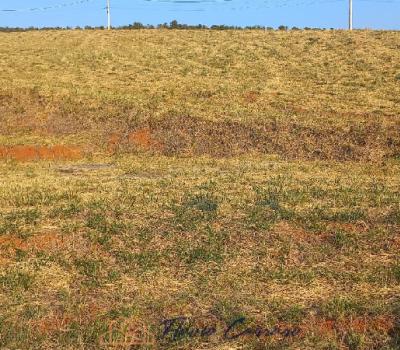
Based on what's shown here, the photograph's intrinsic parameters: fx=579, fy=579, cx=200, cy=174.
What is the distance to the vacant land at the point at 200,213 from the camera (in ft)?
17.4

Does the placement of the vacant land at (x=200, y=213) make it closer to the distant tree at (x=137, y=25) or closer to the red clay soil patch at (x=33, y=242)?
the red clay soil patch at (x=33, y=242)

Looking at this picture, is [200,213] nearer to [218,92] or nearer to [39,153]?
[39,153]

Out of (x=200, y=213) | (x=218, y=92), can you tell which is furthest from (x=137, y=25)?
(x=200, y=213)

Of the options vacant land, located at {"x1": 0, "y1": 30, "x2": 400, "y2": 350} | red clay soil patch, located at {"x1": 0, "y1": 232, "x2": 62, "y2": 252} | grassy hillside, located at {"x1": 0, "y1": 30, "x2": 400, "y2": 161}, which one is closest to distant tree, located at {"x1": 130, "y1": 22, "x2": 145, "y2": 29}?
grassy hillside, located at {"x1": 0, "y1": 30, "x2": 400, "y2": 161}

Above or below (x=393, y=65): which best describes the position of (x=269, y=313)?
below

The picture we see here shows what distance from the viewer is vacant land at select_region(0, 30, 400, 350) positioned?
5312mm

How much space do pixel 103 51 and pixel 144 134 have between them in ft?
57.8

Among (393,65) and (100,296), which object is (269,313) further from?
(393,65)

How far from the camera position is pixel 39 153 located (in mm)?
16641

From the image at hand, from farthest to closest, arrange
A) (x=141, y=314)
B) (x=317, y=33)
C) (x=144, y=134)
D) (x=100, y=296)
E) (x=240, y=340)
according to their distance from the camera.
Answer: (x=317, y=33)
(x=144, y=134)
(x=100, y=296)
(x=141, y=314)
(x=240, y=340)

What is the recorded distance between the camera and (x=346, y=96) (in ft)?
77.0

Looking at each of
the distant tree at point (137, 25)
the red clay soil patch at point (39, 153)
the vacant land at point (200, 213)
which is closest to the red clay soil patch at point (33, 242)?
the vacant land at point (200, 213)

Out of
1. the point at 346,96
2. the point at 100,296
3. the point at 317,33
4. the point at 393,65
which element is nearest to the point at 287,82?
the point at 346,96

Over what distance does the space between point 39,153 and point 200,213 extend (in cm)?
910
